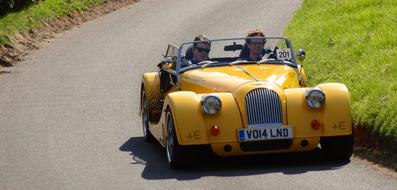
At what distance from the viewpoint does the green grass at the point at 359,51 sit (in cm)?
1262

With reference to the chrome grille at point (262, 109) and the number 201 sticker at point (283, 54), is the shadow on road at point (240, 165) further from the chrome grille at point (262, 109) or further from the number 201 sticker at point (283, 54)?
the number 201 sticker at point (283, 54)

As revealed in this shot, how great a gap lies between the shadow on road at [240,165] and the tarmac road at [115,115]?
14 millimetres

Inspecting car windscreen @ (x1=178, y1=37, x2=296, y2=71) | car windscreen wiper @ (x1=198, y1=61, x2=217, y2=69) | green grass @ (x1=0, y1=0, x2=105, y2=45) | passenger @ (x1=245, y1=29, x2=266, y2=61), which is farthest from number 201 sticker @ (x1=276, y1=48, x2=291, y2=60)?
green grass @ (x1=0, y1=0, x2=105, y2=45)

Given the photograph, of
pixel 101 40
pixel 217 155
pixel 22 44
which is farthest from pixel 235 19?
pixel 217 155

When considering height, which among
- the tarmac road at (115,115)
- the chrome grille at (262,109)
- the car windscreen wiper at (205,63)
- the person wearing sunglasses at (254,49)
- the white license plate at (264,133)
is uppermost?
the person wearing sunglasses at (254,49)

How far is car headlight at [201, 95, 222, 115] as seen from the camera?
36.4ft

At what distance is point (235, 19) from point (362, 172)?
714 inches

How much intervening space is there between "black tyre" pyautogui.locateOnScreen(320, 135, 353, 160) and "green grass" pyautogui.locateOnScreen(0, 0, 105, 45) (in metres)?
15.2

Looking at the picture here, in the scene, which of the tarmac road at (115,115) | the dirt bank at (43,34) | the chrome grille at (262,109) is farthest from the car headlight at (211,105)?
the dirt bank at (43,34)

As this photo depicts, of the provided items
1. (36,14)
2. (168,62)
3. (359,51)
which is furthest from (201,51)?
(36,14)

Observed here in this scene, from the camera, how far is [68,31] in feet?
91.3

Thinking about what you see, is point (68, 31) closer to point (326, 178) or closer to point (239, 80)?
point (239, 80)

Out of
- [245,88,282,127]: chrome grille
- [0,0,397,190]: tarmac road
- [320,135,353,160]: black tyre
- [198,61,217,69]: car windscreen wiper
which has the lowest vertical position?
[0,0,397,190]: tarmac road

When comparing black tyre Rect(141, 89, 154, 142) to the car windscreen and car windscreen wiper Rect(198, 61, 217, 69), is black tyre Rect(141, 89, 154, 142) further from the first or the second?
car windscreen wiper Rect(198, 61, 217, 69)
